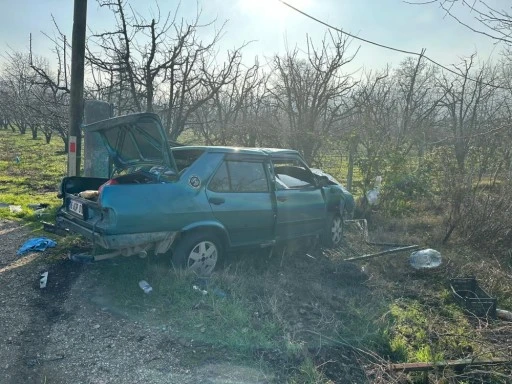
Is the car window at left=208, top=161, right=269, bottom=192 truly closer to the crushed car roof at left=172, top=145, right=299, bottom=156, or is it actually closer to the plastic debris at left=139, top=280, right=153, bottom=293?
the crushed car roof at left=172, top=145, right=299, bottom=156

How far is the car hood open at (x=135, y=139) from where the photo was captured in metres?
4.70

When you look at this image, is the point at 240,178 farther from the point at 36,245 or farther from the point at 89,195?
the point at 36,245

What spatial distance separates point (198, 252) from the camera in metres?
4.90

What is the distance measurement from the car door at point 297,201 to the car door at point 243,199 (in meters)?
0.25

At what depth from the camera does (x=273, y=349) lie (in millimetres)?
3527

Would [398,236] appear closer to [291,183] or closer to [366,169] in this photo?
[366,169]

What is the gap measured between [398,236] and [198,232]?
15.9 feet

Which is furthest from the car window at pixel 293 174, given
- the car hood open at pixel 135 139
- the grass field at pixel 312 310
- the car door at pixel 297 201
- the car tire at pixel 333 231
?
the car hood open at pixel 135 139

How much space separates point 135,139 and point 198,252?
162 cm

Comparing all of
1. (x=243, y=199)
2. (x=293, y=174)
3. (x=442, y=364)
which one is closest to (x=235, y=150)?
(x=243, y=199)

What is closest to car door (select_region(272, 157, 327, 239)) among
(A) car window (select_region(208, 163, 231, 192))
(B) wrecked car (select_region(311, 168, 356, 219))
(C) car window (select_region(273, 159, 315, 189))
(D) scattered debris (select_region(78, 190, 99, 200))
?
(C) car window (select_region(273, 159, 315, 189))

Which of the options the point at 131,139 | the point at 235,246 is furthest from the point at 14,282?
the point at 235,246

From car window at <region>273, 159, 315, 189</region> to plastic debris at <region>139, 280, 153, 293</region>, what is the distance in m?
2.50

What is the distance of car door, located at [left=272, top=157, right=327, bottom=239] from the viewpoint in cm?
587
